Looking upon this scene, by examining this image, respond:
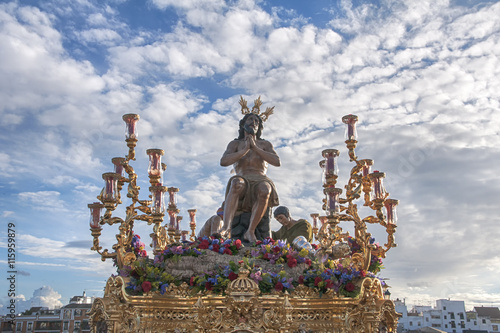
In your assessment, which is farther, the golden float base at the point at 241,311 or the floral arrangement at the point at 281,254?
the floral arrangement at the point at 281,254

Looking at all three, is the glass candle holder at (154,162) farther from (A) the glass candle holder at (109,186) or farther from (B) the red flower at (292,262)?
(B) the red flower at (292,262)

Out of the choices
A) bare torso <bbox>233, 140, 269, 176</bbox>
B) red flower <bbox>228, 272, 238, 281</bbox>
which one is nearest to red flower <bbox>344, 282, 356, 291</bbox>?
red flower <bbox>228, 272, 238, 281</bbox>

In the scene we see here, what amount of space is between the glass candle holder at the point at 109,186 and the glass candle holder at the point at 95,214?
11.2 inches

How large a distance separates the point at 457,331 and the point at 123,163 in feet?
104

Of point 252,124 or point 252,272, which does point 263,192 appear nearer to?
point 252,124

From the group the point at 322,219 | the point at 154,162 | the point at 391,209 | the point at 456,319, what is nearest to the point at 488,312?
the point at 456,319

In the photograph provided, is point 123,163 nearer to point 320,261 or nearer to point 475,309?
point 320,261

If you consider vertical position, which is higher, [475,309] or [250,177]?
[250,177]

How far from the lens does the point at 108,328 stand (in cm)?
808

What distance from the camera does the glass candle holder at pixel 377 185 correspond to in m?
10.0

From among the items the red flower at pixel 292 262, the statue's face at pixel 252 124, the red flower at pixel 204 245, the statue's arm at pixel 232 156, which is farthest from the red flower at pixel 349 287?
the statue's face at pixel 252 124

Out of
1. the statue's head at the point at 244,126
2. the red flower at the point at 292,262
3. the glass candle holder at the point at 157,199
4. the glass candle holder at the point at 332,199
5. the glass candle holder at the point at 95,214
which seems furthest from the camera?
the statue's head at the point at 244,126

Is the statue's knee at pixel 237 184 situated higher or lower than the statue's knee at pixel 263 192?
higher

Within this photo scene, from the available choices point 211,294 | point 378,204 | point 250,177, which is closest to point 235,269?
point 211,294
